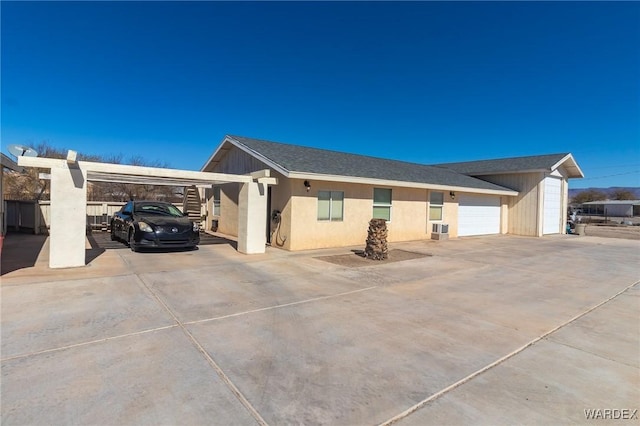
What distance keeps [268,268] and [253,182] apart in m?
3.03

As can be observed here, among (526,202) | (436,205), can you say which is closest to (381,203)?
(436,205)

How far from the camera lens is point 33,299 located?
4.93 m

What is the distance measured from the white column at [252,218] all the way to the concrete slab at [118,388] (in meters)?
6.32

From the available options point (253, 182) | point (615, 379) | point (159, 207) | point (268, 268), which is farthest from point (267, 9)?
point (615, 379)

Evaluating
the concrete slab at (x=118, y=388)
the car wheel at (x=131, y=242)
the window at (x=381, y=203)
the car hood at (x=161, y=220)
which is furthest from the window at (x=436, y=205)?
the concrete slab at (x=118, y=388)

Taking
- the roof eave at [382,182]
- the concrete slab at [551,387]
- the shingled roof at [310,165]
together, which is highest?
the shingled roof at [310,165]

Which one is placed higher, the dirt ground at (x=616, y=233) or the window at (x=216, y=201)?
the window at (x=216, y=201)

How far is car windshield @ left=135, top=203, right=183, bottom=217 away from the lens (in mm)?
10484

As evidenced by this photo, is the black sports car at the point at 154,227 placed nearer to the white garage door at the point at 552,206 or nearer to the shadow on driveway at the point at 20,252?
the shadow on driveway at the point at 20,252

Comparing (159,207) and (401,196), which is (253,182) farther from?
(401,196)

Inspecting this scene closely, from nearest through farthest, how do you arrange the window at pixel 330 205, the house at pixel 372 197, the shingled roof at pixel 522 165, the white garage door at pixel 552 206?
1. the house at pixel 372 197
2. the window at pixel 330 205
3. the shingled roof at pixel 522 165
4. the white garage door at pixel 552 206

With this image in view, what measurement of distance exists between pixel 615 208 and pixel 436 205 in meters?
61.9

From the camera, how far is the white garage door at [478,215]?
17.0m

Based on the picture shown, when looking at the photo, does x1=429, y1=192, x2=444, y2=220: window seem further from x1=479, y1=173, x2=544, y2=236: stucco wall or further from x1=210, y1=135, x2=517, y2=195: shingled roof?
x1=479, y1=173, x2=544, y2=236: stucco wall
